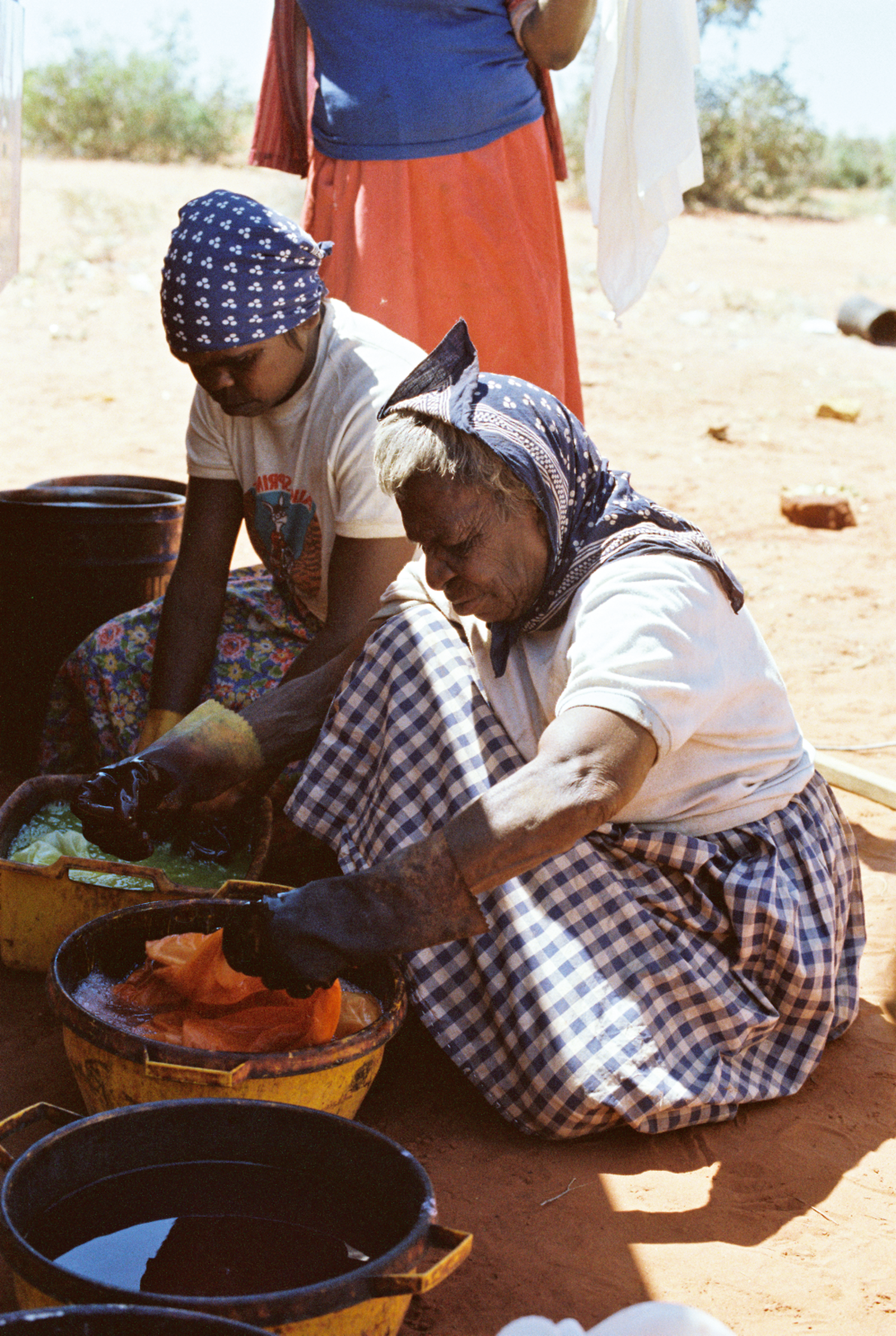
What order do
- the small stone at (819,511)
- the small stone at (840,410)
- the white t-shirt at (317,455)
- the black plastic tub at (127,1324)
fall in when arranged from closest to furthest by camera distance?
the black plastic tub at (127,1324) < the white t-shirt at (317,455) < the small stone at (819,511) < the small stone at (840,410)

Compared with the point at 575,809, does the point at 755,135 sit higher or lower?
higher

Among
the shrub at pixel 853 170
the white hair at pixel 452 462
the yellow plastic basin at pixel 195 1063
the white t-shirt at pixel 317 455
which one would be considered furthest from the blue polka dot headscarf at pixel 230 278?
the shrub at pixel 853 170

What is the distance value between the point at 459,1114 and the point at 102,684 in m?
1.38

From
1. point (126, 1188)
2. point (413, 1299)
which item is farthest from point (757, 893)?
point (126, 1188)

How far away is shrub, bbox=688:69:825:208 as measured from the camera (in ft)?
64.6

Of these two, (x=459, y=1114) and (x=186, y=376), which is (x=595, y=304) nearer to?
(x=186, y=376)

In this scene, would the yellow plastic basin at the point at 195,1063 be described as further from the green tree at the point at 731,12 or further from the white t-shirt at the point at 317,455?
the green tree at the point at 731,12

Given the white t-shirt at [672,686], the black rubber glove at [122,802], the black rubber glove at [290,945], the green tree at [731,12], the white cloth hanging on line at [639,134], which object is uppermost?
the green tree at [731,12]

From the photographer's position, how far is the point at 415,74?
3.14 m

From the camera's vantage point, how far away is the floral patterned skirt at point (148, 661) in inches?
115

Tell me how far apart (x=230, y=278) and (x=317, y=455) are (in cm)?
42

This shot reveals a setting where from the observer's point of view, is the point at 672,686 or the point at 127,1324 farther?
the point at 672,686

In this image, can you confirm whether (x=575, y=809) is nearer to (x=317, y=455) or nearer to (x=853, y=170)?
(x=317, y=455)

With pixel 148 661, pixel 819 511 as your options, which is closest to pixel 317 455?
pixel 148 661
